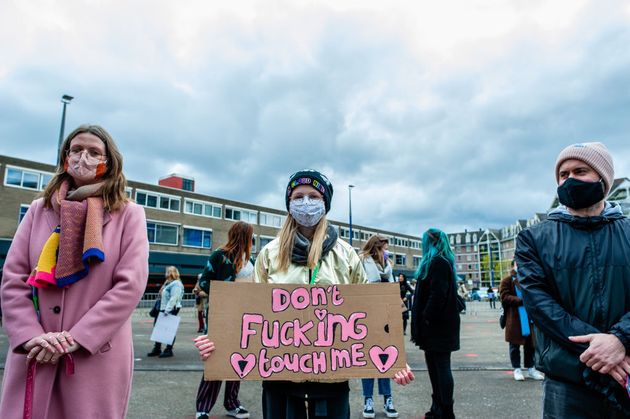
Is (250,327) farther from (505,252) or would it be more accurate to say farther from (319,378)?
(505,252)

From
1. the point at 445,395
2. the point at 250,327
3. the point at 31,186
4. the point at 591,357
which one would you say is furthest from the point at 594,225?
the point at 31,186

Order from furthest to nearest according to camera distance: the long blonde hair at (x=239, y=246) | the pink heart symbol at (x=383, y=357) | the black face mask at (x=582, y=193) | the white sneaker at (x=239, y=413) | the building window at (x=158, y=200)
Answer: the building window at (x=158, y=200) → the long blonde hair at (x=239, y=246) → the white sneaker at (x=239, y=413) → the black face mask at (x=582, y=193) → the pink heart symbol at (x=383, y=357)

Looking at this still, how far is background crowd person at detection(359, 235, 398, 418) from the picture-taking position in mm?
4750

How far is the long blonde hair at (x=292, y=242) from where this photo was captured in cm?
268

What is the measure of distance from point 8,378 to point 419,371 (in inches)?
239

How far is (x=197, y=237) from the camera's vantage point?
45594 mm

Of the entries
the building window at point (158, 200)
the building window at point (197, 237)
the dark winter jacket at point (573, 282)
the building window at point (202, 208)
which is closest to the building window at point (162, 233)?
the building window at point (197, 237)

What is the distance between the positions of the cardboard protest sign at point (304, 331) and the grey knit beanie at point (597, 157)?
4.39 feet

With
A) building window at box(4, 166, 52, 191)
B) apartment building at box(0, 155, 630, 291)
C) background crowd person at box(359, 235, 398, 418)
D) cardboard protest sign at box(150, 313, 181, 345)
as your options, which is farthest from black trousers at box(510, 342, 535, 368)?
building window at box(4, 166, 52, 191)

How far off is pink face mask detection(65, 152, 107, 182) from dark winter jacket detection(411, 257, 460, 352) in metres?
3.37

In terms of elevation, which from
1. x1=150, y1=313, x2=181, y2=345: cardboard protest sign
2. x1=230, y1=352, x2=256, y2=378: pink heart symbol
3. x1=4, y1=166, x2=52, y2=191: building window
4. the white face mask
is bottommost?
x1=150, y1=313, x2=181, y2=345: cardboard protest sign

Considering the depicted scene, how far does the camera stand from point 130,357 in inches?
96.5

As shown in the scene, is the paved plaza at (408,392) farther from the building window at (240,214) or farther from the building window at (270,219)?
the building window at (270,219)

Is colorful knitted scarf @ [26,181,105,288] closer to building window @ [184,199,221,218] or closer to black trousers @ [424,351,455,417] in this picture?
black trousers @ [424,351,455,417]
